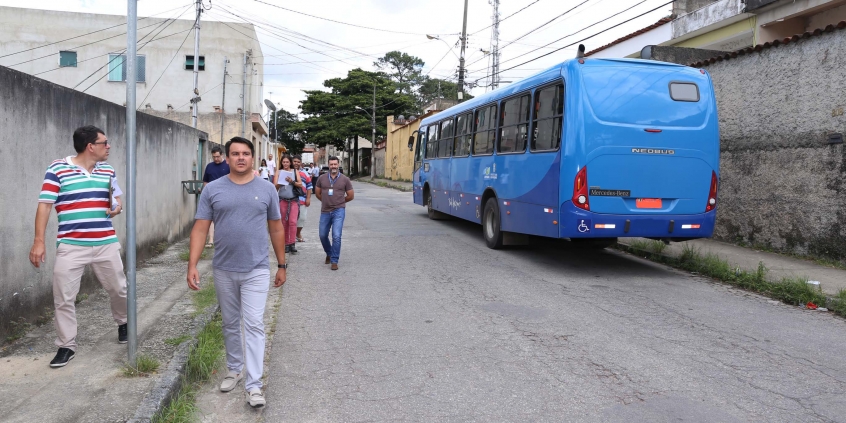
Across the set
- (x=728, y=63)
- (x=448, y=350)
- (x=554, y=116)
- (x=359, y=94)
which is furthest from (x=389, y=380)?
(x=359, y=94)

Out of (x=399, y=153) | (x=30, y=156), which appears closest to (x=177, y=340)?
(x=30, y=156)

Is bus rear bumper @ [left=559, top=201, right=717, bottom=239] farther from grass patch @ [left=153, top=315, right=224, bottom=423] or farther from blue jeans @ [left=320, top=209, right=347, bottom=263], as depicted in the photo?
grass patch @ [left=153, top=315, right=224, bottom=423]

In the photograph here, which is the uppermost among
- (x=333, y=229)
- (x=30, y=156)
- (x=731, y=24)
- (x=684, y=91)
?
(x=731, y=24)

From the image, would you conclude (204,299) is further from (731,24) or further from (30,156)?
(731,24)

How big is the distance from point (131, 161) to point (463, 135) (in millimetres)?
9502

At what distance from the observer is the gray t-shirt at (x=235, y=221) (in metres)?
3.98

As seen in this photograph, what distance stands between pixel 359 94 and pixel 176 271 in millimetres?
43987

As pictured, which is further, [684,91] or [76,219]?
[684,91]

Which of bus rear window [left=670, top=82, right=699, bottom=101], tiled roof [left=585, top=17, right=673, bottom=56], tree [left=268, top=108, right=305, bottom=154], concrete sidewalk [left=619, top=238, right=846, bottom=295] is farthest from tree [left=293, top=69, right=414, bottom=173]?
bus rear window [left=670, top=82, right=699, bottom=101]

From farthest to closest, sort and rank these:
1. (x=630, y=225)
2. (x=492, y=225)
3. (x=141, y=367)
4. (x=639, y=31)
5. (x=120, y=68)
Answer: (x=120, y=68)
(x=639, y=31)
(x=492, y=225)
(x=630, y=225)
(x=141, y=367)

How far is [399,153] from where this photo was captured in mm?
44438

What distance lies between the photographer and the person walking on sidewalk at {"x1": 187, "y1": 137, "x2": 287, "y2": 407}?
398cm

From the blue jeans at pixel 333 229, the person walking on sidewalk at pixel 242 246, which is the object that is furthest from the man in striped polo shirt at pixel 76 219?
the blue jeans at pixel 333 229

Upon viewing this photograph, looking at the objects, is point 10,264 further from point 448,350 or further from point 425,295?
point 425,295
